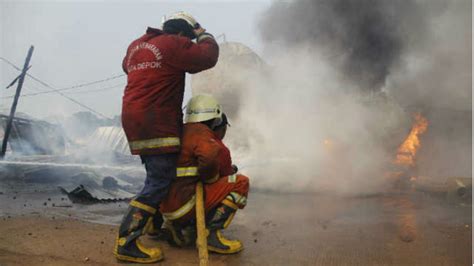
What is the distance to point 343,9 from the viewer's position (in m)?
10.3

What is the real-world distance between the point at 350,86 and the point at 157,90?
318 inches

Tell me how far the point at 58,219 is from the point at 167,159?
1983mm

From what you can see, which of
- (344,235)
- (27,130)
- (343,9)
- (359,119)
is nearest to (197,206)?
(344,235)

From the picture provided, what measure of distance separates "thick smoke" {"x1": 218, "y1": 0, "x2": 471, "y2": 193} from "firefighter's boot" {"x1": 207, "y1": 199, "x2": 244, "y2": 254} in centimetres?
475

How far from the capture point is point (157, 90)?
9.87ft

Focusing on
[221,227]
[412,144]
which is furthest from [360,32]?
[221,227]

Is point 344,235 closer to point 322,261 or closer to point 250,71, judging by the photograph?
point 322,261

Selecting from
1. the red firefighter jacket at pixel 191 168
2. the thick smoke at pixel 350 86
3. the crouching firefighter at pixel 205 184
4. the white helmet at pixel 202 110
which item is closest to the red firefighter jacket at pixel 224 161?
the crouching firefighter at pixel 205 184

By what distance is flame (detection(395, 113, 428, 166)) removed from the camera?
10758mm

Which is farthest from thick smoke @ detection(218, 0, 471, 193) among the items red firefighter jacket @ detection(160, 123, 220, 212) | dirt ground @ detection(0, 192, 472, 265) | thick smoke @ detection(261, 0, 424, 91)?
red firefighter jacket @ detection(160, 123, 220, 212)

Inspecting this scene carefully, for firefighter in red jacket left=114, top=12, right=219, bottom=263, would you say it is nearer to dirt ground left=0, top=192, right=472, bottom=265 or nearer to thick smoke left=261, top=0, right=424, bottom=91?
dirt ground left=0, top=192, right=472, bottom=265

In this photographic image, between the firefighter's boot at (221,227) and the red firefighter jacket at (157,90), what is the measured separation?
65cm

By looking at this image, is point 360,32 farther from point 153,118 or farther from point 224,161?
point 153,118

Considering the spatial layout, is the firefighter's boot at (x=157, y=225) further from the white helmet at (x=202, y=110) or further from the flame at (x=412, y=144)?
the flame at (x=412, y=144)
